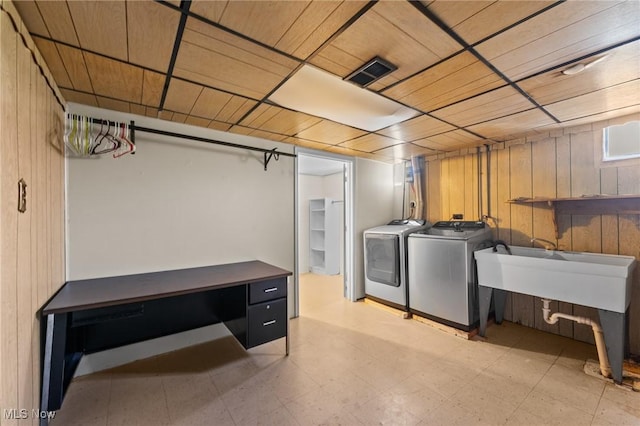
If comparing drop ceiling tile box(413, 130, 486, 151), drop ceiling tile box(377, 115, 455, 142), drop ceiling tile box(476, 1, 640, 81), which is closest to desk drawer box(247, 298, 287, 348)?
drop ceiling tile box(377, 115, 455, 142)

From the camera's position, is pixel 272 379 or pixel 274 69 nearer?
pixel 274 69

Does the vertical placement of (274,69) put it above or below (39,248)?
above

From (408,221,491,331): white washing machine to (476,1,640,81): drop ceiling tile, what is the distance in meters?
1.73

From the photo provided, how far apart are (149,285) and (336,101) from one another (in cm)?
197

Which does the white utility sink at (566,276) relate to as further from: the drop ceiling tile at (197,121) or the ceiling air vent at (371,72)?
the drop ceiling tile at (197,121)

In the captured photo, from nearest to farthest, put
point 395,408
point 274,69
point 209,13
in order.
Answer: point 209,13 → point 274,69 → point 395,408

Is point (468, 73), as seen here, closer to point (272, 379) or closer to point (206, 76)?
point (206, 76)

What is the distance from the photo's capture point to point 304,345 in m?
2.58

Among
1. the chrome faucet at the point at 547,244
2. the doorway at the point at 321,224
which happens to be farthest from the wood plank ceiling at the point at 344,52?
the doorway at the point at 321,224

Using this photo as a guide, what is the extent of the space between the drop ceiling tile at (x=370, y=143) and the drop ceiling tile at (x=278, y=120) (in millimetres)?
717

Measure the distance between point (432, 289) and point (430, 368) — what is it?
99 centimetres

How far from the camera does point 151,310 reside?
232 centimetres

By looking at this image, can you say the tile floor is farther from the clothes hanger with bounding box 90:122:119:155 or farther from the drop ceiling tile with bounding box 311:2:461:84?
the drop ceiling tile with bounding box 311:2:461:84

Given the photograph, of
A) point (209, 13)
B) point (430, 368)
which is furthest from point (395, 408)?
point (209, 13)
